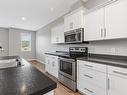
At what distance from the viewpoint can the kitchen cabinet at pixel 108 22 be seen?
6.02 feet

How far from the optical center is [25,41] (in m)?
7.84

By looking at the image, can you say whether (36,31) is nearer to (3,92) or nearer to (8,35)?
(8,35)

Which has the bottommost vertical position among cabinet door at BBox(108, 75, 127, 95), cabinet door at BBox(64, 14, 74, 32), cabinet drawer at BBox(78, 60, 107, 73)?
cabinet door at BBox(108, 75, 127, 95)

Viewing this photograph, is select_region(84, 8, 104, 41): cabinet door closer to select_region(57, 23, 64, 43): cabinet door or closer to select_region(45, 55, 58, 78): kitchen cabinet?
select_region(57, 23, 64, 43): cabinet door

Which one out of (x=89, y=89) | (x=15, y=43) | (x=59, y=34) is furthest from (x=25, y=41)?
(x=89, y=89)

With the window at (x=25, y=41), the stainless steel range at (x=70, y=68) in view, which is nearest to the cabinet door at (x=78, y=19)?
the stainless steel range at (x=70, y=68)

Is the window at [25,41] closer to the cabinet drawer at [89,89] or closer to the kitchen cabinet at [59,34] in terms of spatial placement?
the kitchen cabinet at [59,34]

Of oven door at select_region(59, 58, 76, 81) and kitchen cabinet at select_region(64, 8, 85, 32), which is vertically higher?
kitchen cabinet at select_region(64, 8, 85, 32)

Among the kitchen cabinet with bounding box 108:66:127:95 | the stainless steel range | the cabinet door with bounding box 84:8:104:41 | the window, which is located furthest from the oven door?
the window

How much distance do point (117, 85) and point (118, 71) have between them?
245 millimetres

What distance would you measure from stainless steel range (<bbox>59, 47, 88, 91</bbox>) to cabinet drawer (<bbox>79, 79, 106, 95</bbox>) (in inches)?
9.3

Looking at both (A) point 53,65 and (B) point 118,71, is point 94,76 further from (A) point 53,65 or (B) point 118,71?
(A) point 53,65

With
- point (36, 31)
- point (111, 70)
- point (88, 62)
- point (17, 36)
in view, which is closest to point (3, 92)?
point (111, 70)

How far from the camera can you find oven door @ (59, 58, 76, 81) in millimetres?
2567
